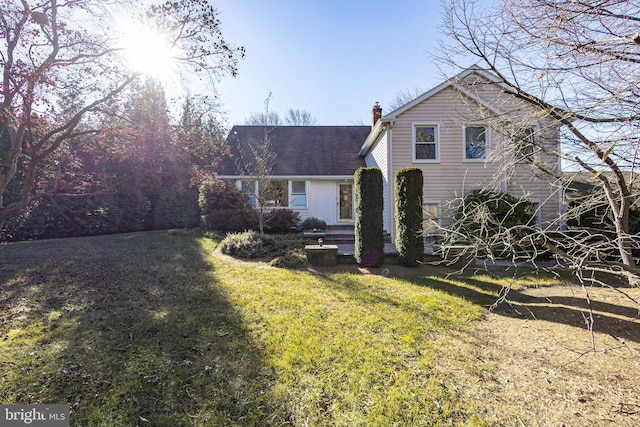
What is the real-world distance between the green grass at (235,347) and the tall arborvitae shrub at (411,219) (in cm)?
114

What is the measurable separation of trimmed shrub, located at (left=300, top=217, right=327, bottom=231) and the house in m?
1.16

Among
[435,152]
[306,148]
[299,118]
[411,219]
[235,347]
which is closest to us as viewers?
[235,347]

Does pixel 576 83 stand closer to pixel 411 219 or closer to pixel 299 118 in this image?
pixel 411 219

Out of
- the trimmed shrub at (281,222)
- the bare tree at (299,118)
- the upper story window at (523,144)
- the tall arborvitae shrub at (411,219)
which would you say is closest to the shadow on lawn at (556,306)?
the tall arborvitae shrub at (411,219)

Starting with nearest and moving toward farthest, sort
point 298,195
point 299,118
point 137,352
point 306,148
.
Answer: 1. point 137,352
2. point 298,195
3. point 306,148
4. point 299,118

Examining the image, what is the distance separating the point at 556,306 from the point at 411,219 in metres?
3.41

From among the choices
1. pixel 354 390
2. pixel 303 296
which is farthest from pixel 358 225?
pixel 354 390

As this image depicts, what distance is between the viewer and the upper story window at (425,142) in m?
11.1

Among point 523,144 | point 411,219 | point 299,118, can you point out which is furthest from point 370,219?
point 299,118

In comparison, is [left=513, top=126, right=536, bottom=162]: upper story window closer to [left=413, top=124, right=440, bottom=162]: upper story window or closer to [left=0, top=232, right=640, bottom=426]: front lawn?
[left=0, top=232, right=640, bottom=426]: front lawn

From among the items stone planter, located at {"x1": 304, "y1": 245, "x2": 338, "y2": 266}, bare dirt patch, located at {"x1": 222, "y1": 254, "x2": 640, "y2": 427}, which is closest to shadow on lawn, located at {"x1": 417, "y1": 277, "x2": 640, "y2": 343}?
bare dirt patch, located at {"x1": 222, "y1": 254, "x2": 640, "y2": 427}

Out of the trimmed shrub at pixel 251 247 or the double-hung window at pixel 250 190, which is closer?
the trimmed shrub at pixel 251 247

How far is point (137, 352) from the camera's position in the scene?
11.3 ft

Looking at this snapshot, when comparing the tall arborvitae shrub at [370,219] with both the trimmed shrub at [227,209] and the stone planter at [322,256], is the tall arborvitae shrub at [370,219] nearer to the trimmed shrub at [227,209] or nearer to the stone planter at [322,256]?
the stone planter at [322,256]
